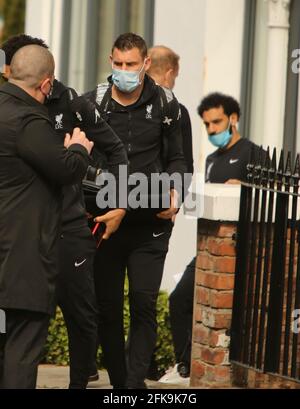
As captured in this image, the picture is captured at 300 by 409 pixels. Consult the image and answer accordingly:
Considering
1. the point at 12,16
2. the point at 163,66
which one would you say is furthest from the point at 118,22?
the point at 12,16

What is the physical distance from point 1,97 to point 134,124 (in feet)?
5.16

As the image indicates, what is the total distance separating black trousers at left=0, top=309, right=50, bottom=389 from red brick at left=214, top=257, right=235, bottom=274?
2403mm

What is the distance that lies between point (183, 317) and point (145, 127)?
7.32 ft

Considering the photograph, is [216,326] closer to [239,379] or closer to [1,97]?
[239,379]

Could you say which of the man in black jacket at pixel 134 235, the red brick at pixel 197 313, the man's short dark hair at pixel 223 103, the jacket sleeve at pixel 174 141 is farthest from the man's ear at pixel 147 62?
the man's short dark hair at pixel 223 103

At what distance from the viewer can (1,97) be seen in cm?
661

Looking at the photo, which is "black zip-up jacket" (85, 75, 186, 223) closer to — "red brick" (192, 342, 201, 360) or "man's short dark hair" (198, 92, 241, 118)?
"red brick" (192, 342, 201, 360)

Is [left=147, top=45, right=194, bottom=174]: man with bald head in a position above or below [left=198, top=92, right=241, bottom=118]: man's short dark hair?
above

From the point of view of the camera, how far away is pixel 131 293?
8070 mm

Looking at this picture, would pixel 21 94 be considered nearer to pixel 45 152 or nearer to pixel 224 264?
pixel 45 152

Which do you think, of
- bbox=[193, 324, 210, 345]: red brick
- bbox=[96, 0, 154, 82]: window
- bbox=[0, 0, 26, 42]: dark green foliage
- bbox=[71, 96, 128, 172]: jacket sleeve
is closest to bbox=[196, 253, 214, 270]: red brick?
bbox=[193, 324, 210, 345]: red brick

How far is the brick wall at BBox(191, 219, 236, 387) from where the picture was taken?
29.0 feet

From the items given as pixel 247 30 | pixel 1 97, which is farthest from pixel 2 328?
pixel 247 30

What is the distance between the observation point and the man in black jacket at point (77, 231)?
291 inches
